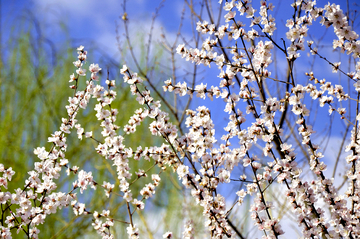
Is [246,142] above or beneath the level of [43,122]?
beneath

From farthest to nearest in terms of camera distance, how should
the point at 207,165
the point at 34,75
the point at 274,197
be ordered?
1. the point at 34,75
2. the point at 274,197
3. the point at 207,165

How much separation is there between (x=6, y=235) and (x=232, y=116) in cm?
140

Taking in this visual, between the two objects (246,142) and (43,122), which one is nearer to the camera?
(246,142)

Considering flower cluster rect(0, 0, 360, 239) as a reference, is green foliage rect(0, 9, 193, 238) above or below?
above

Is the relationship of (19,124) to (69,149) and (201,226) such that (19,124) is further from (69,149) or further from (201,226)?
(201,226)

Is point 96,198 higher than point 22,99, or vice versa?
point 22,99

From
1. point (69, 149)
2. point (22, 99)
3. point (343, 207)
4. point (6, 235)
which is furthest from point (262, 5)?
point (22, 99)

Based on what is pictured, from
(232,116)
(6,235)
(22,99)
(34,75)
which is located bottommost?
(6,235)

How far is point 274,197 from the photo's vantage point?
324cm

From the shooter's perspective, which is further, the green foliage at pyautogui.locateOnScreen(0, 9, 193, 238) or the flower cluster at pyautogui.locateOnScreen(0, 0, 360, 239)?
the green foliage at pyautogui.locateOnScreen(0, 9, 193, 238)

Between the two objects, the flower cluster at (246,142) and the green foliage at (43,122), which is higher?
the green foliage at (43,122)

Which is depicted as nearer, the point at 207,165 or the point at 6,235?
the point at 6,235

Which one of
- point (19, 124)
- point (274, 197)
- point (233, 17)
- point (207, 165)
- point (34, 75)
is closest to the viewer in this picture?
point (233, 17)

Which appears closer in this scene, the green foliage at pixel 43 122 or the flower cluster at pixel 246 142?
the flower cluster at pixel 246 142
